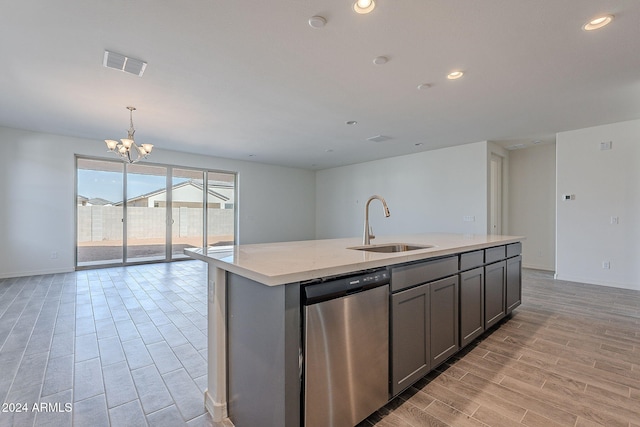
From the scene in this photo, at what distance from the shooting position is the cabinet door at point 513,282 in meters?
3.08

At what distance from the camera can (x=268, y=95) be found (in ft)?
11.5

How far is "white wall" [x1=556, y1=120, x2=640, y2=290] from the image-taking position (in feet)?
14.5

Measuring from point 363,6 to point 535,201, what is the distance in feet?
20.8

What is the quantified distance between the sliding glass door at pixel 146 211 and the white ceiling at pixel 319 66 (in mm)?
1473

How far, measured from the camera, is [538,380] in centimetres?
200

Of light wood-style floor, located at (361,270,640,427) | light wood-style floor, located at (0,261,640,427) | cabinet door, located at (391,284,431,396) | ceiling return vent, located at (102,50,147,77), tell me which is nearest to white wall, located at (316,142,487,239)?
light wood-style floor, located at (0,261,640,427)

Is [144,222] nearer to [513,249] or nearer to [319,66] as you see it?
[319,66]

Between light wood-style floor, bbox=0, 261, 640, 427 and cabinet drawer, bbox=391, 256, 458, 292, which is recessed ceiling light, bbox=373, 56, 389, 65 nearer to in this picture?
cabinet drawer, bbox=391, 256, 458, 292

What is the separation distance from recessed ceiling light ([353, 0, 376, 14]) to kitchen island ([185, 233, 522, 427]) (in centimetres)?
172

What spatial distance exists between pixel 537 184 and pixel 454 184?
6.18ft

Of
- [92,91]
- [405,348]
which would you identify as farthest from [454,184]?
[92,91]

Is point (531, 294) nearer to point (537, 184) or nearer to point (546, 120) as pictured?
point (546, 120)

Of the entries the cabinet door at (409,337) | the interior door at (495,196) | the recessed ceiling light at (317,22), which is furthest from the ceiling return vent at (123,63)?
the interior door at (495,196)

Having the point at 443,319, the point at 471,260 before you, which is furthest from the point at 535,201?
the point at 443,319
